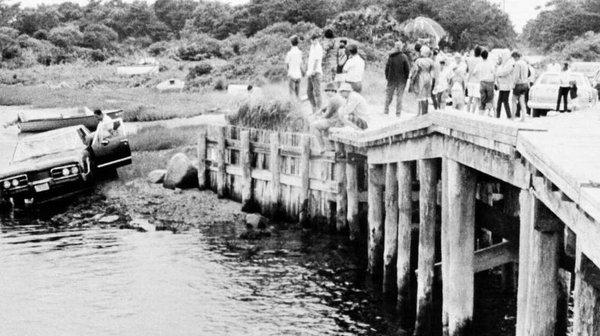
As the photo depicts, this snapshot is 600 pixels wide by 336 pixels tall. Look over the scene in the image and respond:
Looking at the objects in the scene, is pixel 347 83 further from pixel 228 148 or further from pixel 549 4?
pixel 549 4

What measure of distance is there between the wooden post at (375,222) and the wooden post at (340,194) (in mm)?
2029

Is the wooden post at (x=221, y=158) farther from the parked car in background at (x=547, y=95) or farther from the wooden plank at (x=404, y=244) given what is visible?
the parked car in background at (x=547, y=95)

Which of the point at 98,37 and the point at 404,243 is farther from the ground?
the point at 98,37

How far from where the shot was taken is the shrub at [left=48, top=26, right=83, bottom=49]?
288 ft

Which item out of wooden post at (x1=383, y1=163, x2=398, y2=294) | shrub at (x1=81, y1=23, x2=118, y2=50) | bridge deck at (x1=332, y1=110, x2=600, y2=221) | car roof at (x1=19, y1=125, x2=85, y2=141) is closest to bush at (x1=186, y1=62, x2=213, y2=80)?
car roof at (x1=19, y1=125, x2=85, y2=141)

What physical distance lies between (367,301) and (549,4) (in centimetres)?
7059

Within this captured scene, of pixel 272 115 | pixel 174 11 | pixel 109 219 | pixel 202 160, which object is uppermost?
pixel 174 11

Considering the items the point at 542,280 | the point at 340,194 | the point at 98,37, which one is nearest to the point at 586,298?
the point at 542,280

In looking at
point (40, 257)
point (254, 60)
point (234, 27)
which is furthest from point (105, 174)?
point (234, 27)

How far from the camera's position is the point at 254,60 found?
53.8 meters

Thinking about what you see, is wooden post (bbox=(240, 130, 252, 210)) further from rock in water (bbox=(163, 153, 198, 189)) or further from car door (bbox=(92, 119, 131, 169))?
car door (bbox=(92, 119, 131, 169))

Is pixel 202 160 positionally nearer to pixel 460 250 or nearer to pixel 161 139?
pixel 161 139

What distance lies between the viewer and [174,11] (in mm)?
112625

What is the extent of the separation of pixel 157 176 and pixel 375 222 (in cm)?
931
